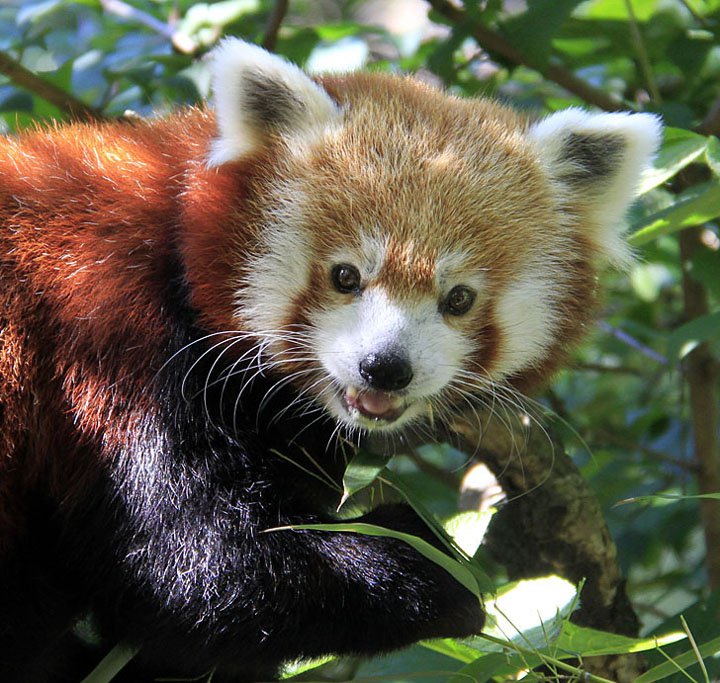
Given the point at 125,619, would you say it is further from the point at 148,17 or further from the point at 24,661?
the point at 148,17

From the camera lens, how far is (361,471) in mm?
2852


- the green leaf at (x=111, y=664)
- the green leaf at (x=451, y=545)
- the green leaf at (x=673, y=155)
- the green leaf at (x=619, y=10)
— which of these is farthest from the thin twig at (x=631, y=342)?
the green leaf at (x=111, y=664)

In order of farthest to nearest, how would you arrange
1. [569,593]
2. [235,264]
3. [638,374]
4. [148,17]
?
[638,374], [148,17], [235,264], [569,593]

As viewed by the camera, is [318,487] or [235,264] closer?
[235,264]

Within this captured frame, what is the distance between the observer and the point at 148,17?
443 centimetres

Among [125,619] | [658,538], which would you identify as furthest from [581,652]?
[658,538]

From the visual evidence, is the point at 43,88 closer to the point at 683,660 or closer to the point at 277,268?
the point at 277,268

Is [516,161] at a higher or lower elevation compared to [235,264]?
higher

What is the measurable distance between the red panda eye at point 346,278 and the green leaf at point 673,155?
90cm

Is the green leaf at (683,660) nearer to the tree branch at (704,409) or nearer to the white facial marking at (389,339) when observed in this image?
the white facial marking at (389,339)

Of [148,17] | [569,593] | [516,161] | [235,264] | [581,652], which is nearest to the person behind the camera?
[581,652]

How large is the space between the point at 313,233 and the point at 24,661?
148 centimetres

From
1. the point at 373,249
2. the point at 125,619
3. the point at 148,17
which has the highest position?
the point at 373,249

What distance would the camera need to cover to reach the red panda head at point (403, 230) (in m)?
2.87
